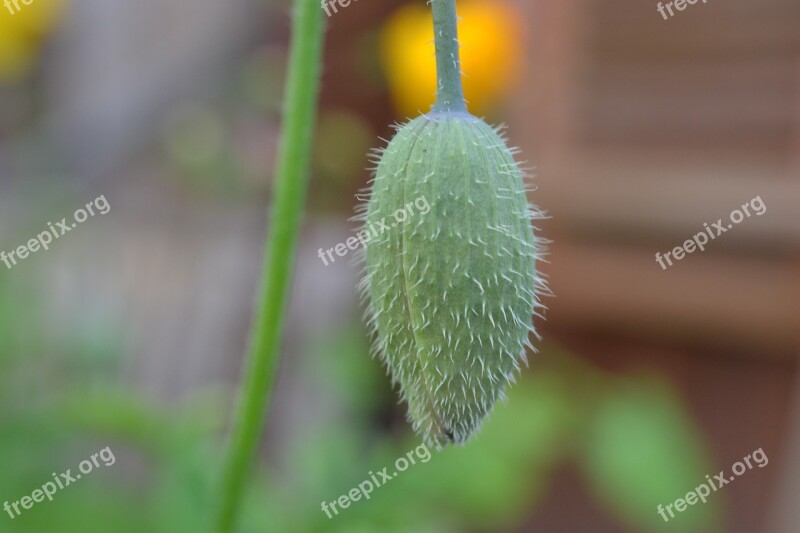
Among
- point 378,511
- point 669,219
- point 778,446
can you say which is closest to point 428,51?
point 669,219

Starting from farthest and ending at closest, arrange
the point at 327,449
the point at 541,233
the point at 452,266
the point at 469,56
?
1. the point at 541,233
2. the point at 469,56
3. the point at 327,449
4. the point at 452,266

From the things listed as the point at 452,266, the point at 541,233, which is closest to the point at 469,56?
the point at 541,233

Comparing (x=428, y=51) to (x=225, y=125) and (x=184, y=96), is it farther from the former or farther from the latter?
(x=184, y=96)

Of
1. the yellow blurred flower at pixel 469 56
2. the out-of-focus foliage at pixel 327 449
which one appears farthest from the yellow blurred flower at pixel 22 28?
the yellow blurred flower at pixel 469 56

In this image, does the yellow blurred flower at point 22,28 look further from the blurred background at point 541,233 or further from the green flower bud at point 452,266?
the green flower bud at point 452,266

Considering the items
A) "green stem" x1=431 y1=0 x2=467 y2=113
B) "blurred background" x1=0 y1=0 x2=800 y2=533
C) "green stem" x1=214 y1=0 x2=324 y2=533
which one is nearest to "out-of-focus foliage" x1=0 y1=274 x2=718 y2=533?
"blurred background" x1=0 y1=0 x2=800 y2=533

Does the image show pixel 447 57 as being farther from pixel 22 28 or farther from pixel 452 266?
pixel 22 28
